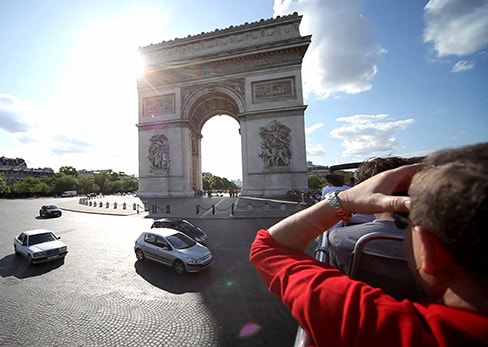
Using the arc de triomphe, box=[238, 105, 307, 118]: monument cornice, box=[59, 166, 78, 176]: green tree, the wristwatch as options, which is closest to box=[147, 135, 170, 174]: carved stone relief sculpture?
the arc de triomphe

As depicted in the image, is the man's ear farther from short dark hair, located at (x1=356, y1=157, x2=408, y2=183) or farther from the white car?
the white car

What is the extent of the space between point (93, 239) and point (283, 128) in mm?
18756

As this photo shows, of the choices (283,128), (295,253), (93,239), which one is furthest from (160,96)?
(295,253)

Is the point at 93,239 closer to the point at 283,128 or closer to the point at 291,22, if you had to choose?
the point at 283,128

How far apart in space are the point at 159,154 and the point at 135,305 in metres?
23.0

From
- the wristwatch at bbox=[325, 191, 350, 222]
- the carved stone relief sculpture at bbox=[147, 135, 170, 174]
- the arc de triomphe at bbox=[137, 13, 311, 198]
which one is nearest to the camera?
the wristwatch at bbox=[325, 191, 350, 222]

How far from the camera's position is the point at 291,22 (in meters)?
23.7

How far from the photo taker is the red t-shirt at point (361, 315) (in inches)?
23.1

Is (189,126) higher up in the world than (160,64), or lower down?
lower down

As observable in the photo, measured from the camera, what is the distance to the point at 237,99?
25.3 meters

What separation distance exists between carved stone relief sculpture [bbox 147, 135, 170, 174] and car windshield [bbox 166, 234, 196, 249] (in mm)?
19764

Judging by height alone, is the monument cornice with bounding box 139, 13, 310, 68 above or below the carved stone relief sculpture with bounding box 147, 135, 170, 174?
above

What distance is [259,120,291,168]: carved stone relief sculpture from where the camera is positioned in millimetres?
22906

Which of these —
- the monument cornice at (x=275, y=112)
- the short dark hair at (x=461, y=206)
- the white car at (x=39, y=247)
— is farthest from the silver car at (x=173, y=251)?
the monument cornice at (x=275, y=112)
